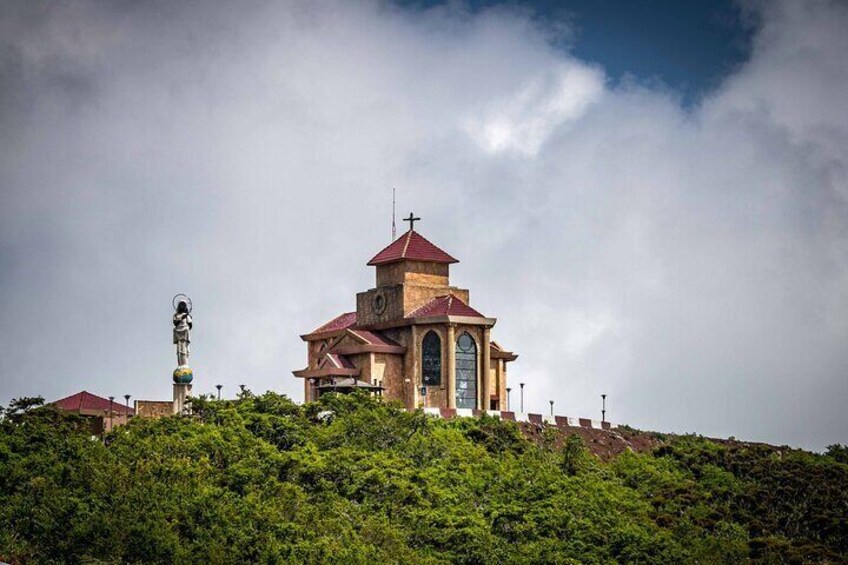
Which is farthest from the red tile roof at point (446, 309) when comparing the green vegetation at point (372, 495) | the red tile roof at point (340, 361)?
the green vegetation at point (372, 495)

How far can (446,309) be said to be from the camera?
6381 centimetres

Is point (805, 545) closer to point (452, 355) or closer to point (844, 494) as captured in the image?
point (844, 494)

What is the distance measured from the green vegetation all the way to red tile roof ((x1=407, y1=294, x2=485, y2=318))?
5.56 metres

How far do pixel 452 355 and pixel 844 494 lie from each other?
15.2 meters

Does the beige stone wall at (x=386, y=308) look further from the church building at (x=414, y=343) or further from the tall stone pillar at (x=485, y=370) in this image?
the tall stone pillar at (x=485, y=370)

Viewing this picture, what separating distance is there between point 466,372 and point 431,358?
4.83ft

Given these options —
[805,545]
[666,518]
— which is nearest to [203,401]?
[666,518]

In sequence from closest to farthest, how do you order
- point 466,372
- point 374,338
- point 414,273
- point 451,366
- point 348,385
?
point 348,385, point 451,366, point 466,372, point 374,338, point 414,273

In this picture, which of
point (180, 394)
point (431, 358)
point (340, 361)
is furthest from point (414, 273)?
point (180, 394)

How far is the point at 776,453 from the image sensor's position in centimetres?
6406

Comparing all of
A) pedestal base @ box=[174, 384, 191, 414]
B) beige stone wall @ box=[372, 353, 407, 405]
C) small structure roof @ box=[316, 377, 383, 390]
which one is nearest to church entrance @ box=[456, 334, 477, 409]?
beige stone wall @ box=[372, 353, 407, 405]

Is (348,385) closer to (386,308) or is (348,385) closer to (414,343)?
(414,343)

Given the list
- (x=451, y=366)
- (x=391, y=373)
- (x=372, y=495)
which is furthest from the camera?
(x=391, y=373)

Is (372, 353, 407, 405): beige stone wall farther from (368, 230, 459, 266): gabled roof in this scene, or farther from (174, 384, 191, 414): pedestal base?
(174, 384, 191, 414): pedestal base
